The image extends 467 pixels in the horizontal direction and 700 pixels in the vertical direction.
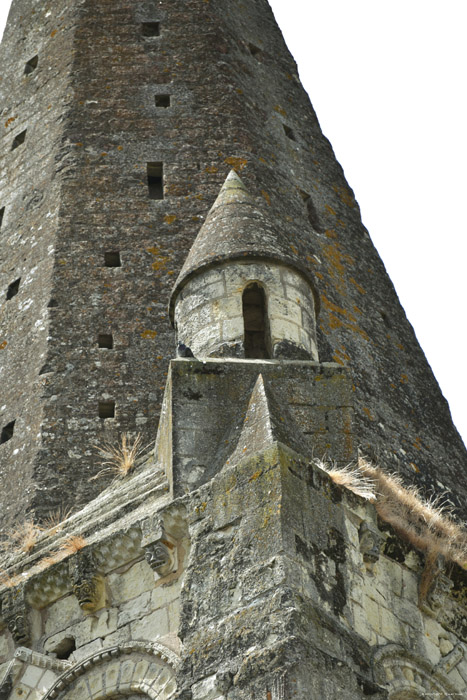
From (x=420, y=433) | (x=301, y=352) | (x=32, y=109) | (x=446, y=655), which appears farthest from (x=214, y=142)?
(x=446, y=655)

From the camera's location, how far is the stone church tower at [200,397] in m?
8.43

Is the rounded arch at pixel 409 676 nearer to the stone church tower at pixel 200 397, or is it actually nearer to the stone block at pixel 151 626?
the stone church tower at pixel 200 397

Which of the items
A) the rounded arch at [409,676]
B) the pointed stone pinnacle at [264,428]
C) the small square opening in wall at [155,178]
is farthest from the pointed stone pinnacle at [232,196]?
the rounded arch at [409,676]

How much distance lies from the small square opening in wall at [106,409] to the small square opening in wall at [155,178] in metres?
3.19

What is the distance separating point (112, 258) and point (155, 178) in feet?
4.88

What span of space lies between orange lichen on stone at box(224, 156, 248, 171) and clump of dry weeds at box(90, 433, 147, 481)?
423 cm

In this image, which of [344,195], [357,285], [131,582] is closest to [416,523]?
[131,582]

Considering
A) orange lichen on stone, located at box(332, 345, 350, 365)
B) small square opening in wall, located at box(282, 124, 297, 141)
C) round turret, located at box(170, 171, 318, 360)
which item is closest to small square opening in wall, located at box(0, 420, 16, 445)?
round turret, located at box(170, 171, 318, 360)

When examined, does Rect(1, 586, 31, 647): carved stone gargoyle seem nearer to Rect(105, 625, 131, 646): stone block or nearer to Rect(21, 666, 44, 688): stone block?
Rect(21, 666, 44, 688): stone block

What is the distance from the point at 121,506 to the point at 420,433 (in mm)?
5929

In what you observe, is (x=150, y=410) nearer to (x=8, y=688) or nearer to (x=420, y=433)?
(x=420, y=433)

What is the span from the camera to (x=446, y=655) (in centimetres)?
962

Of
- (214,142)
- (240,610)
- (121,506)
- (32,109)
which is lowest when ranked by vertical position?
(240,610)

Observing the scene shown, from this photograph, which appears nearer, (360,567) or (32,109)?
(360,567)
